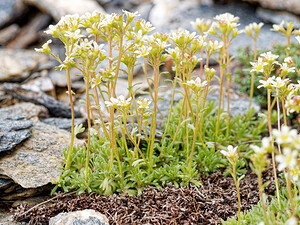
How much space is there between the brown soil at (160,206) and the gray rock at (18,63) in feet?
11.4

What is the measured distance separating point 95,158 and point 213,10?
18.2ft

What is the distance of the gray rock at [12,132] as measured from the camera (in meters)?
3.45

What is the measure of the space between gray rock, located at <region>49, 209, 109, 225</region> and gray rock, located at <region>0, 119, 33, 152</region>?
3.50 feet

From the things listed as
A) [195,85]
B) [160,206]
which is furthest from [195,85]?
[160,206]

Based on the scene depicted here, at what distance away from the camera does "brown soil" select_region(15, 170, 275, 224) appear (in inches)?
116

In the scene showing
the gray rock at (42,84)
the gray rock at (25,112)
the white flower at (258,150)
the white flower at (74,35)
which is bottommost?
the gray rock at (25,112)

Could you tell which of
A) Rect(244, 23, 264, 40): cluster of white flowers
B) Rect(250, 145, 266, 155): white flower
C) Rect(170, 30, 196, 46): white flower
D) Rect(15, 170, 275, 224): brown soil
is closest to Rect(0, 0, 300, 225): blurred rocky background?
Rect(15, 170, 275, 224): brown soil

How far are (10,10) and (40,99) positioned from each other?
3850 mm

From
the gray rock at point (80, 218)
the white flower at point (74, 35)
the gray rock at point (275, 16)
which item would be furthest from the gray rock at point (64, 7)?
the gray rock at point (80, 218)

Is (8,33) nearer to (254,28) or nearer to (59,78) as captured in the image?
(59,78)

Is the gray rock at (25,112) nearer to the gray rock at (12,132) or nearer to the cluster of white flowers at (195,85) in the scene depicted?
the gray rock at (12,132)

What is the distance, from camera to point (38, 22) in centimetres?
762

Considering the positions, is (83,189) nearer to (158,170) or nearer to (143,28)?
(158,170)

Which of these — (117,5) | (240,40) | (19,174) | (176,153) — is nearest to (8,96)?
(19,174)
